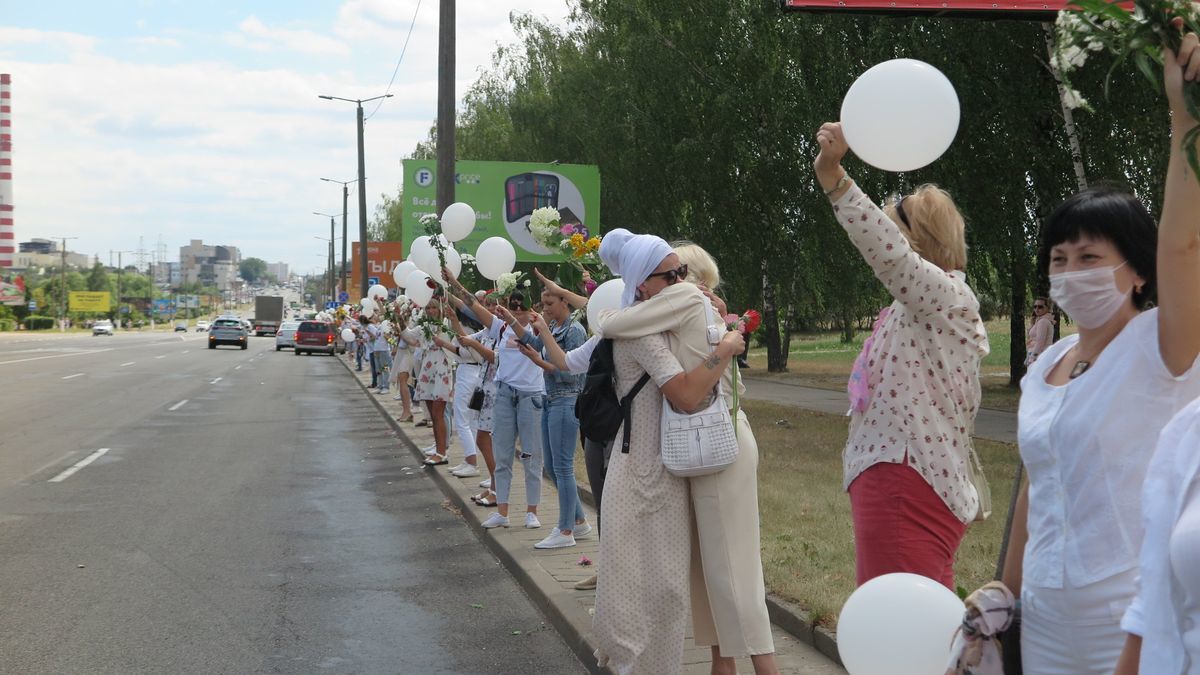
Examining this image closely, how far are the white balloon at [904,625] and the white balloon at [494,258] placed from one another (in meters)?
6.49

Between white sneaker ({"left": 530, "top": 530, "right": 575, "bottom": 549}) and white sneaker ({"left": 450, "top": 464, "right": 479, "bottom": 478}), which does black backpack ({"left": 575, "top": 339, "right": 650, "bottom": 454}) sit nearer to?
white sneaker ({"left": 530, "top": 530, "right": 575, "bottom": 549})

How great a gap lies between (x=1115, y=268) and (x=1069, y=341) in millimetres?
248

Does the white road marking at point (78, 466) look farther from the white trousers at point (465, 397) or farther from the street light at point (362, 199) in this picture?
the street light at point (362, 199)

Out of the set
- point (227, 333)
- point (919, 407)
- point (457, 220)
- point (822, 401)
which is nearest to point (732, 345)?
point (919, 407)

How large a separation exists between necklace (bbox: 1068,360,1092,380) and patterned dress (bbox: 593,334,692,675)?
2.24 m

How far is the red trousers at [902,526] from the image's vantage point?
360 centimetres

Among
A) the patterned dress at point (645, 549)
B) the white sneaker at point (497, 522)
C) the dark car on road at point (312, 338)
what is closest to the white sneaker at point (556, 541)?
the white sneaker at point (497, 522)

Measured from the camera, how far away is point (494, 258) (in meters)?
9.26

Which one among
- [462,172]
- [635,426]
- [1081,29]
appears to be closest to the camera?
[1081,29]

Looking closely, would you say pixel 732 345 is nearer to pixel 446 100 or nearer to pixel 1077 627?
pixel 1077 627

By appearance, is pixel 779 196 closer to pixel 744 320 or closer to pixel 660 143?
pixel 660 143

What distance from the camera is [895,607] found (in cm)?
290

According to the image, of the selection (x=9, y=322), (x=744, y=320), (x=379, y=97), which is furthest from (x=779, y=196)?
(x=9, y=322)

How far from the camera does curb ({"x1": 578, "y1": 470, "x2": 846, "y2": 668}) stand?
18.9 ft
